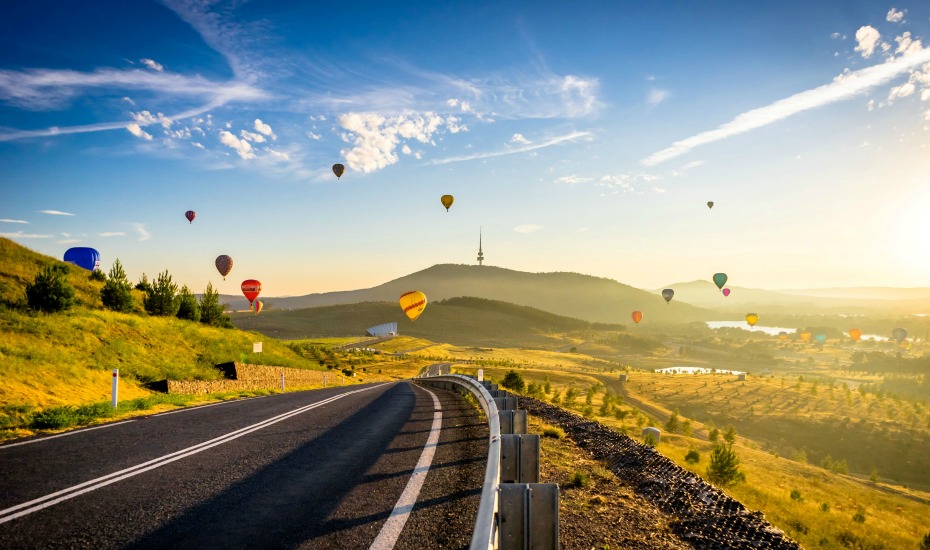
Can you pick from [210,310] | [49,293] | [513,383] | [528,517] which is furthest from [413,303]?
[528,517]

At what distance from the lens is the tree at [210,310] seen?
35531 mm

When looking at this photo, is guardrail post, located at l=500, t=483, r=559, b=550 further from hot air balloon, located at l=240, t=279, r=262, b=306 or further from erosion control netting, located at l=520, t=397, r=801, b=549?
hot air balloon, located at l=240, t=279, r=262, b=306

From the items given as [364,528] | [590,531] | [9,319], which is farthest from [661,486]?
[9,319]

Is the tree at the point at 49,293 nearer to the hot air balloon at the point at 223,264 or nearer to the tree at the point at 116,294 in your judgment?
the tree at the point at 116,294

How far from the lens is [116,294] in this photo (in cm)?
2653

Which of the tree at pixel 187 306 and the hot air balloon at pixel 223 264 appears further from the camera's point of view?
the hot air balloon at pixel 223 264

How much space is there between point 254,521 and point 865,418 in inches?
2883

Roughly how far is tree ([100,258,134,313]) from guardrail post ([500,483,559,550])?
96.9 ft

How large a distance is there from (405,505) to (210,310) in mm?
35534

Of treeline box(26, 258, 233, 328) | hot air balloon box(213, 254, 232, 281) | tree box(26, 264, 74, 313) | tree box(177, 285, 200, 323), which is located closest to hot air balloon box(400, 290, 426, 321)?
hot air balloon box(213, 254, 232, 281)

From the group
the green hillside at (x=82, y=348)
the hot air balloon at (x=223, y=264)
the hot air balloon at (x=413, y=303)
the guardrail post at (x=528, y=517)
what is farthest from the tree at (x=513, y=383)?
the hot air balloon at (x=413, y=303)

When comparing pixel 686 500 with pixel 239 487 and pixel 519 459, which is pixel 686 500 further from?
pixel 239 487

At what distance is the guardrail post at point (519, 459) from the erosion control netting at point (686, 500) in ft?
5.59

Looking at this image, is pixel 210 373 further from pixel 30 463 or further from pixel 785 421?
pixel 785 421
